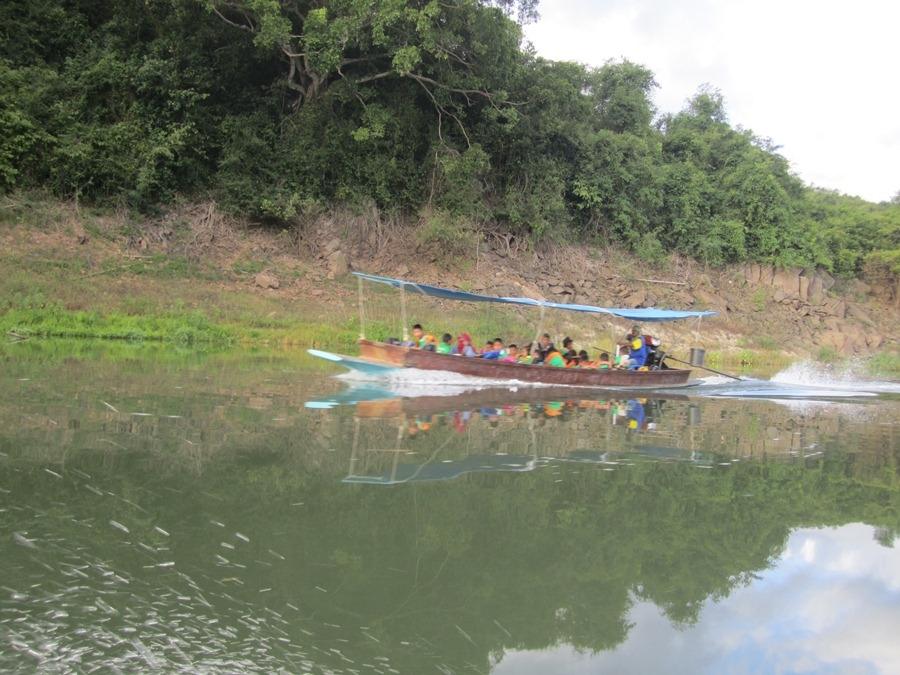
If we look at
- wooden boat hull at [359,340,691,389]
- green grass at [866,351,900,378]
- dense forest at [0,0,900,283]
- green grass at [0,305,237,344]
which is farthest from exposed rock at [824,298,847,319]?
green grass at [0,305,237,344]

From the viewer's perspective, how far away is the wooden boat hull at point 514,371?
52.0 ft

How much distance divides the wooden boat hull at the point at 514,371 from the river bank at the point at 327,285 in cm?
399

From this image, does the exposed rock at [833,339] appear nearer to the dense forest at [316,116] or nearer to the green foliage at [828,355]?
the green foliage at [828,355]

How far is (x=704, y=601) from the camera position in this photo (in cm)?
508

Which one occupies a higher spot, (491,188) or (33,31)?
(33,31)

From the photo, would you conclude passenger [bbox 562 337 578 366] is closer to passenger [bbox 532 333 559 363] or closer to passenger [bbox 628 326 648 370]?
passenger [bbox 532 333 559 363]

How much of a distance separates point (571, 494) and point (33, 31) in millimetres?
25930

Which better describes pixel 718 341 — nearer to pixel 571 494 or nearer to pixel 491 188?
pixel 491 188

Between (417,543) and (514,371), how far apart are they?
37.1 ft

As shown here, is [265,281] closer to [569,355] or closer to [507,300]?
[507,300]

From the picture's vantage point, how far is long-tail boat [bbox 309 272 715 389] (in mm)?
15797

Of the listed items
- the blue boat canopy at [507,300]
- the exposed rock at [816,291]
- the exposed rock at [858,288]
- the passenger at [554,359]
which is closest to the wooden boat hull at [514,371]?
the passenger at [554,359]

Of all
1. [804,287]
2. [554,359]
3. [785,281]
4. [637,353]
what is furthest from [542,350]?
[804,287]

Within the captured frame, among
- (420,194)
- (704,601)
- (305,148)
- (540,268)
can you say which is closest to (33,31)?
(305,148)
